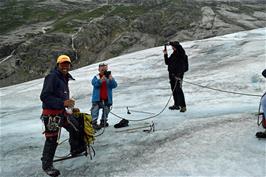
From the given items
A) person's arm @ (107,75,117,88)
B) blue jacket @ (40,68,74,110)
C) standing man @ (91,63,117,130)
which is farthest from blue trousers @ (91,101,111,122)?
blue jacket @ (40,68,74,110)

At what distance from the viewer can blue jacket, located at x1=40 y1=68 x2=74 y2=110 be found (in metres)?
7.92

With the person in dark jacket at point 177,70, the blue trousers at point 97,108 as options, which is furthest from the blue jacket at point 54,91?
the person in dark jacket at point 177,70

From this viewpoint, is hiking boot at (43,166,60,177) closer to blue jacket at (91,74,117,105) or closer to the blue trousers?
the blue trousers

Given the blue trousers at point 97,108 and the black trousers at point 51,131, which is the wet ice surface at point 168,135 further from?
the black trousers at point 51,131

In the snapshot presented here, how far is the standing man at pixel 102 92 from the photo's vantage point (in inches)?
449

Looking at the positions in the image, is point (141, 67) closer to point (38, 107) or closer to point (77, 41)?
point (38, 107)

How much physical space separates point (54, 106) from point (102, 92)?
3775 mm

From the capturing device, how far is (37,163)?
31.4 feet

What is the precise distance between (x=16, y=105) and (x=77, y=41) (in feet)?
148

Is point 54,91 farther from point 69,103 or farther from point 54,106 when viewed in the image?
point 69,103

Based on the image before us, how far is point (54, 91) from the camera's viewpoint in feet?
26.4

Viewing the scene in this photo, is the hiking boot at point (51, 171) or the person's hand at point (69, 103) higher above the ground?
the person's hand at point (69, 103)

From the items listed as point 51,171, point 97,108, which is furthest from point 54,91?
point 97,108

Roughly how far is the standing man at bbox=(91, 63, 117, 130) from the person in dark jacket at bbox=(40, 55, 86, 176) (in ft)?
9.94
